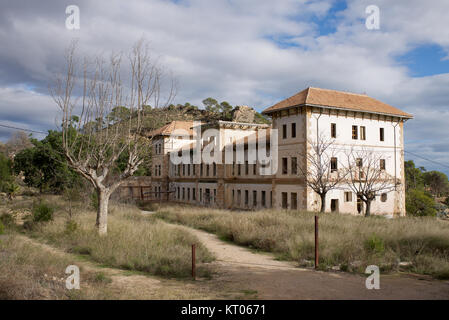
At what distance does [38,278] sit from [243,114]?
72.1 metres

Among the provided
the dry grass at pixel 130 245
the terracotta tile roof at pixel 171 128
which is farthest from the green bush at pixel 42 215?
the terracotta tile roof at pixel 171 128

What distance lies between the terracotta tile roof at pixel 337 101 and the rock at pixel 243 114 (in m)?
47.0

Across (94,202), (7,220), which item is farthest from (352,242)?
(7,220)

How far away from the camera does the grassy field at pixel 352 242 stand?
36.2 ft

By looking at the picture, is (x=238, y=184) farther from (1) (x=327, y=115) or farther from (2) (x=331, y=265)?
(2) (x=331, y=265)

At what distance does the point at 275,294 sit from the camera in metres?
8.15

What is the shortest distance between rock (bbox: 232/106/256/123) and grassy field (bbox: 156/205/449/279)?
5968 cm

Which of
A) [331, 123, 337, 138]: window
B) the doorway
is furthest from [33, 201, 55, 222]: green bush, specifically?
[331, 123, 337, 138]: window

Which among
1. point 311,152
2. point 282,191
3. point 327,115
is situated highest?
point 327,115

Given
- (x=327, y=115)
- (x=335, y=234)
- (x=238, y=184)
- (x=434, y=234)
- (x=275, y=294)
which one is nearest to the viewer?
(x=275, y=294)

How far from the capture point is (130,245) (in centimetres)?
1270

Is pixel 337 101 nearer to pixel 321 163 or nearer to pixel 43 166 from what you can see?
pixel 321 163

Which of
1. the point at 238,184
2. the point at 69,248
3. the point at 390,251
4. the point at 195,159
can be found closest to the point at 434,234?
the point at 390,251
